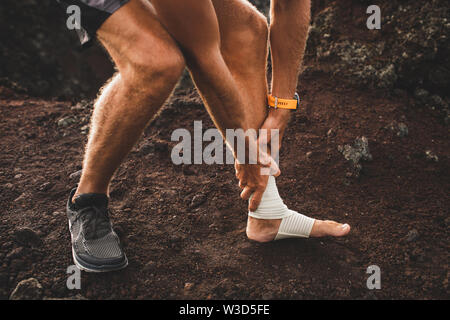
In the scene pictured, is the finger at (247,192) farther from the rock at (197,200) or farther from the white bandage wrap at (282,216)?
the rock at (197,200)

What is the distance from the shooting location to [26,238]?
197 cm

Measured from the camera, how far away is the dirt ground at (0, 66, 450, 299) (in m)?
1.80

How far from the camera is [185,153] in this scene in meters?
2.87

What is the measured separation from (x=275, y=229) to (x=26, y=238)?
1.25 m

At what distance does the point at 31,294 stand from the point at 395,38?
10.6 feet

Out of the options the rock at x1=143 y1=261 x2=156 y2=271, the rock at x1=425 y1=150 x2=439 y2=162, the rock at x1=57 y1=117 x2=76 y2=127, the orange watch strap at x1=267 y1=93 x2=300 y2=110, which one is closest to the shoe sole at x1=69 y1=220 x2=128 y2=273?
the rock at x1=143 y1=261 x2=156 y2=271

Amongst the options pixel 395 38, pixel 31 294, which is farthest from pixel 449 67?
pixel 31 294

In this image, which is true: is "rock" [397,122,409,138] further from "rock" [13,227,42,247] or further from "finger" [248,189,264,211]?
"rock" [13,227,42,247]

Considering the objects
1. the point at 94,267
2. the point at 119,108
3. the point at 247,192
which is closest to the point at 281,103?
the point at 247,192

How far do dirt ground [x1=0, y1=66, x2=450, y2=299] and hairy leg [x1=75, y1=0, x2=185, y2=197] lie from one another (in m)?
0.62

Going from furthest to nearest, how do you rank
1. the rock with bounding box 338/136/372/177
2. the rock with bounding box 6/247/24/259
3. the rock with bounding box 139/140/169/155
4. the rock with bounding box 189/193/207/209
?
1. the rock with bounding box 139/140/169/155
2. the rock with bounding box 338/136/372/177
3. the rock with bounding box 189/193/207/209
4. the rock with bounding box 6/247/24/259

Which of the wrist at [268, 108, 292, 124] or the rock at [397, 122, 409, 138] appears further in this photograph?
the rock at [397, 122, 409, 138]

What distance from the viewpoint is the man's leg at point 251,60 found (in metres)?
1.96

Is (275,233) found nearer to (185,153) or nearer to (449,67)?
(185,153)
